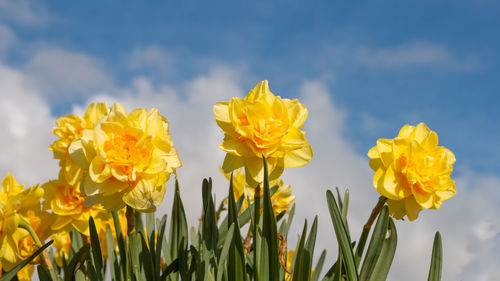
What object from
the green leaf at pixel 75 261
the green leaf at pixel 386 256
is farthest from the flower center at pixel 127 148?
the green leaf at pixel 386 256

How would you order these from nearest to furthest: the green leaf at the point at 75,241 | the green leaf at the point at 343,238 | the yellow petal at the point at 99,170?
the yellow petal at the point at 99,170 < the green leaf at the point at 343,238 < the green leaf at the point at 75,241

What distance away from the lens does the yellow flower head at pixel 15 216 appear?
2.03 m

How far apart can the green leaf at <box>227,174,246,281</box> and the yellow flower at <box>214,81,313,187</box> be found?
0.13 m

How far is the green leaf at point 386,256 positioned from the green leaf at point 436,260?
0.26 meters

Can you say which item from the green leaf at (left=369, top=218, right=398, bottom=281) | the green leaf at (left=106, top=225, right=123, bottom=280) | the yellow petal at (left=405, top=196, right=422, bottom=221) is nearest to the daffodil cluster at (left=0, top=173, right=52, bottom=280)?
the green leaf at (left=106, top=225, right=123, bottom=280)

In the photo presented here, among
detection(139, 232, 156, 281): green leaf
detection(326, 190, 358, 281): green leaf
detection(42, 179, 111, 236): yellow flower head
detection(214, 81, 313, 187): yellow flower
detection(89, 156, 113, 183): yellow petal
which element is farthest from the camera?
detection(42, 179, 111, 236): yellow flower head

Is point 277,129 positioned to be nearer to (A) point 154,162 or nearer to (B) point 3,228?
(A) point 154,162

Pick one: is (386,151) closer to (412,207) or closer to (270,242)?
(412,207)

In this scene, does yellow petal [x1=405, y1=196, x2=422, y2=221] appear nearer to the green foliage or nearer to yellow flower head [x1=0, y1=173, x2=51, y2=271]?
the green foliage

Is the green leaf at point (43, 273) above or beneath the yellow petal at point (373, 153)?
beneath

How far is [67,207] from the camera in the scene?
2375mm

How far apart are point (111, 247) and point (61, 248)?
0.85m

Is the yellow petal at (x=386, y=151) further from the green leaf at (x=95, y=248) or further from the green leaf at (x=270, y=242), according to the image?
the green leaf at (x=95, y=248)

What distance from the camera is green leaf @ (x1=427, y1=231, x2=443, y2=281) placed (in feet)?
7.09
